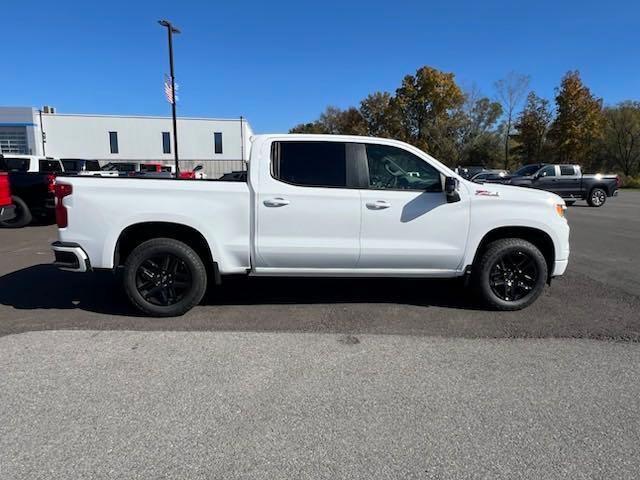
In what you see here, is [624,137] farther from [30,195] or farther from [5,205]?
[5,205]

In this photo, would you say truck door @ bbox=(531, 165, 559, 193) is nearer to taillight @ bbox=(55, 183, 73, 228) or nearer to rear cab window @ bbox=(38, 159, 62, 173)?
rear cab window @ bbox=(38, 159, 62, 173)

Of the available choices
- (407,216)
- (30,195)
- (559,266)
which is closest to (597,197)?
(559,266)

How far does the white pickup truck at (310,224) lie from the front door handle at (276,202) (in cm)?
1

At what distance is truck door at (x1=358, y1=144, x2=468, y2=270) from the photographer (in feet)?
16.3

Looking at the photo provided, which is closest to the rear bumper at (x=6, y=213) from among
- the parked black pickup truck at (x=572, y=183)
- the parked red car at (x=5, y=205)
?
the parked red car at (x=5, y=205)

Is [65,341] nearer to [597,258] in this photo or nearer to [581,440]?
[581,440]

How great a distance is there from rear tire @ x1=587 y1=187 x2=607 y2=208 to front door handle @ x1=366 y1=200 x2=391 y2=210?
798 inches

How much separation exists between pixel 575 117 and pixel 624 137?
13.1 meters

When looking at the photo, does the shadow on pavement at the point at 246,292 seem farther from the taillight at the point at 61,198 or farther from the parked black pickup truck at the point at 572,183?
the parked black pickup truck at the point at 572,183

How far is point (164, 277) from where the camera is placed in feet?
16.2

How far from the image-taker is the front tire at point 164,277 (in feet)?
15.9

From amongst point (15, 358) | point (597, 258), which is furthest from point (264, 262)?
point (597, 258)

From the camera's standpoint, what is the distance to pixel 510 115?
182ft

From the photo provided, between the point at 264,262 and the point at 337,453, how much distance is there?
103 inches
